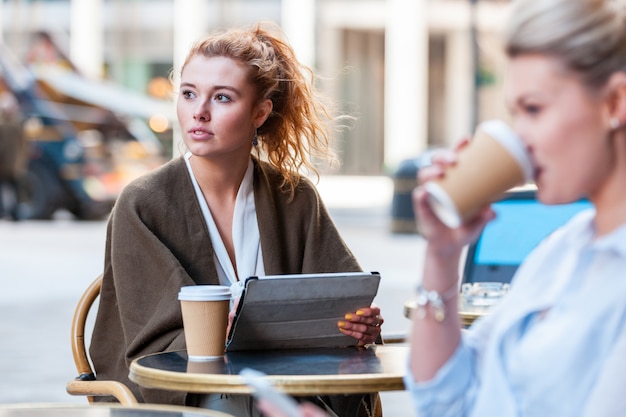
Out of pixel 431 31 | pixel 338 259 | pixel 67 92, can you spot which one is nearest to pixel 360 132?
pixel 431 31

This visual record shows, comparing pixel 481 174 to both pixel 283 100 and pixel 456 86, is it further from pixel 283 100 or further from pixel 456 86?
pixel 456 86

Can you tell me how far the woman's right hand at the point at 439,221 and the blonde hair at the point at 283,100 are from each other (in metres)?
1.55

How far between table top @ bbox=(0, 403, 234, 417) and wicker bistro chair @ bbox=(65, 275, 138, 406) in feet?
2.00

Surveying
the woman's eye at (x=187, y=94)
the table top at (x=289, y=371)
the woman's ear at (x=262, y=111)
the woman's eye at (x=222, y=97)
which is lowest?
the table top at (x=289, y=371)

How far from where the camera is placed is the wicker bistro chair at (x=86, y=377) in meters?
2.80

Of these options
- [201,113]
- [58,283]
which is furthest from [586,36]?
[58,283]

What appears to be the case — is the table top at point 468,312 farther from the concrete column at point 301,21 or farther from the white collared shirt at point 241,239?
the concrete column at point 301,21

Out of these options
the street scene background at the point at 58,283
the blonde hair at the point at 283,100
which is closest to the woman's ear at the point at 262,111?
the blonde hair at the point at 283,100

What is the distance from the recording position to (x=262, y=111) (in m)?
3.27

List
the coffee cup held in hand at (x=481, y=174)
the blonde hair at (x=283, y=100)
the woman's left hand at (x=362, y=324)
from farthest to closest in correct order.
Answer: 1. the blonde hair at (x=283, y=100)
2. the woman's left hand at (x=362, y=324)
3. the coffee cup held in hand at (x=481, y=174)

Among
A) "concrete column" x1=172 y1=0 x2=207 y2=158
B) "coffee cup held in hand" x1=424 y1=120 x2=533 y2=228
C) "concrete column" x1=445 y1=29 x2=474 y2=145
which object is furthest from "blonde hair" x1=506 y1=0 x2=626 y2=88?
"concrete column" x1=172 y1=0 x2=207 y2=158

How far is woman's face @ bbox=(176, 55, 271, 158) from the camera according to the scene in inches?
118

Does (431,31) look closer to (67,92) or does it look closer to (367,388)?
(67,92)

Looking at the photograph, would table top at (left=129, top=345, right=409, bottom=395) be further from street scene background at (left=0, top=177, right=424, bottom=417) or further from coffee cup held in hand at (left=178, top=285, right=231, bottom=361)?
street scene background at (left=0, top=177, right=424, bottom=417)
